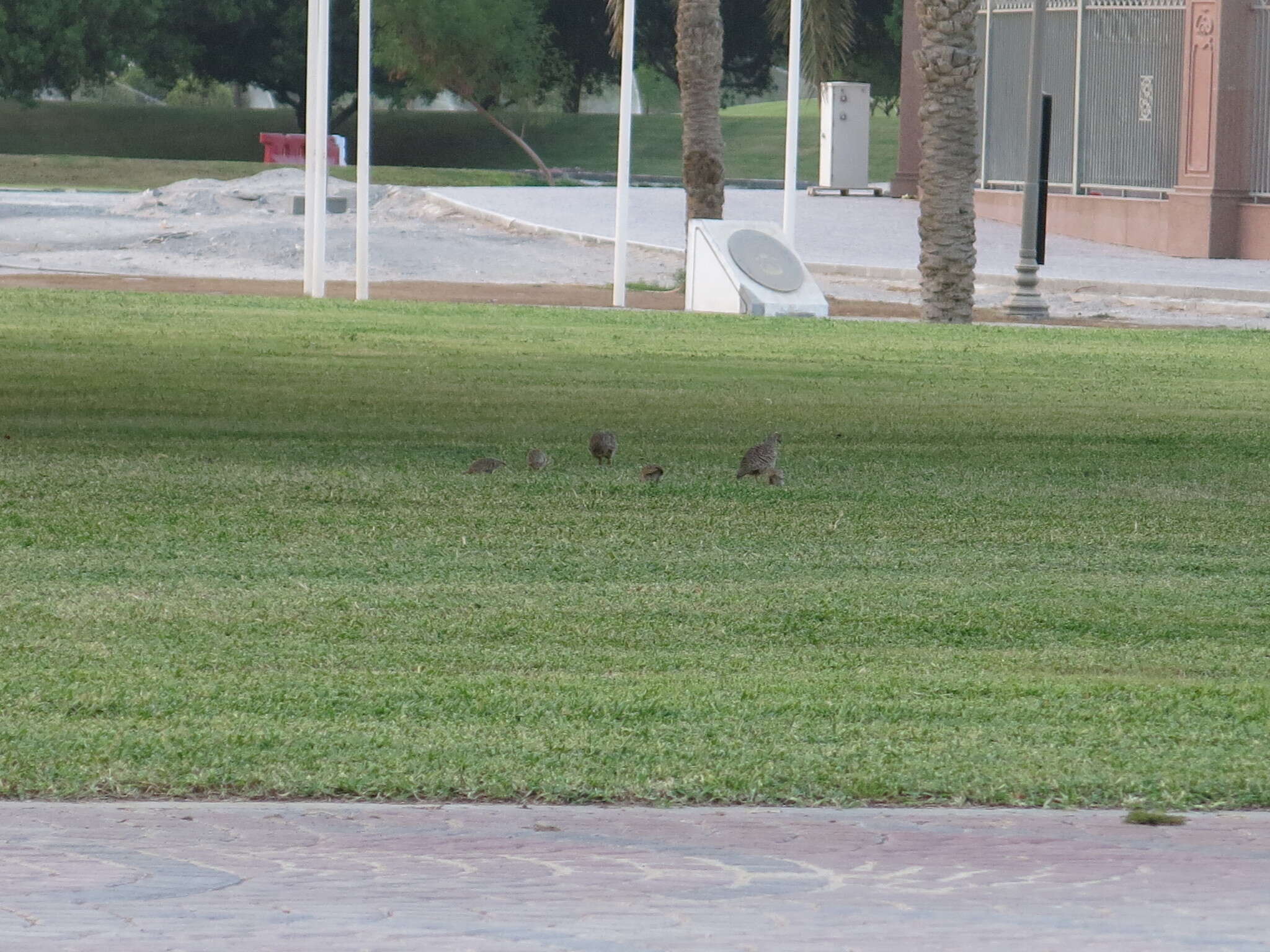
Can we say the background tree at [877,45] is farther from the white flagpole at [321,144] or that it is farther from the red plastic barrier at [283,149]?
the white flagpole at [321,144]

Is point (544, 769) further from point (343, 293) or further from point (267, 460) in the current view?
point (343, 293)

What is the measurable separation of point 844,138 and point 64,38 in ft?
91.9

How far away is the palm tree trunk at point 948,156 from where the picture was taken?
2245 centimetres

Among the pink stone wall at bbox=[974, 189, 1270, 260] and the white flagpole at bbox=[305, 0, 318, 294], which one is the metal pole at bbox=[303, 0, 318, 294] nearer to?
the white flagpole at bbox=[305, 0, 318, 294]

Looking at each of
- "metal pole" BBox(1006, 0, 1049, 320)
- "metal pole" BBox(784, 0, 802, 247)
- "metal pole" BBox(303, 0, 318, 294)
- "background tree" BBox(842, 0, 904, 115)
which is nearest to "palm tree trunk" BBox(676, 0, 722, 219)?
"metal pole" BBox(784, 0, 802, 247)

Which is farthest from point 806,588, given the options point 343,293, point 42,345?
point 343,293

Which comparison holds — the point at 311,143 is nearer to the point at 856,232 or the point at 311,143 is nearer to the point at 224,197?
the point at 856,232

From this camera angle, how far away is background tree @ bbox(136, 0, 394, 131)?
64.4 meters

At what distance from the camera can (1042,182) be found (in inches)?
998

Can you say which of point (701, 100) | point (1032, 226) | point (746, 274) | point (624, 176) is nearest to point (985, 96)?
point (701, 100)

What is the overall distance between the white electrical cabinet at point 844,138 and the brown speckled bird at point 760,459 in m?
33.4

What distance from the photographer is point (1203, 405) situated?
48.1 feet

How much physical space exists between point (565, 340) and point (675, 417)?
6005 millimetres

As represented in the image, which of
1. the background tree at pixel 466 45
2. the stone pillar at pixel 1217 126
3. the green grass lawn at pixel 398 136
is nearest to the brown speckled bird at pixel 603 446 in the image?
the stone pillar at pixel 1217 126
